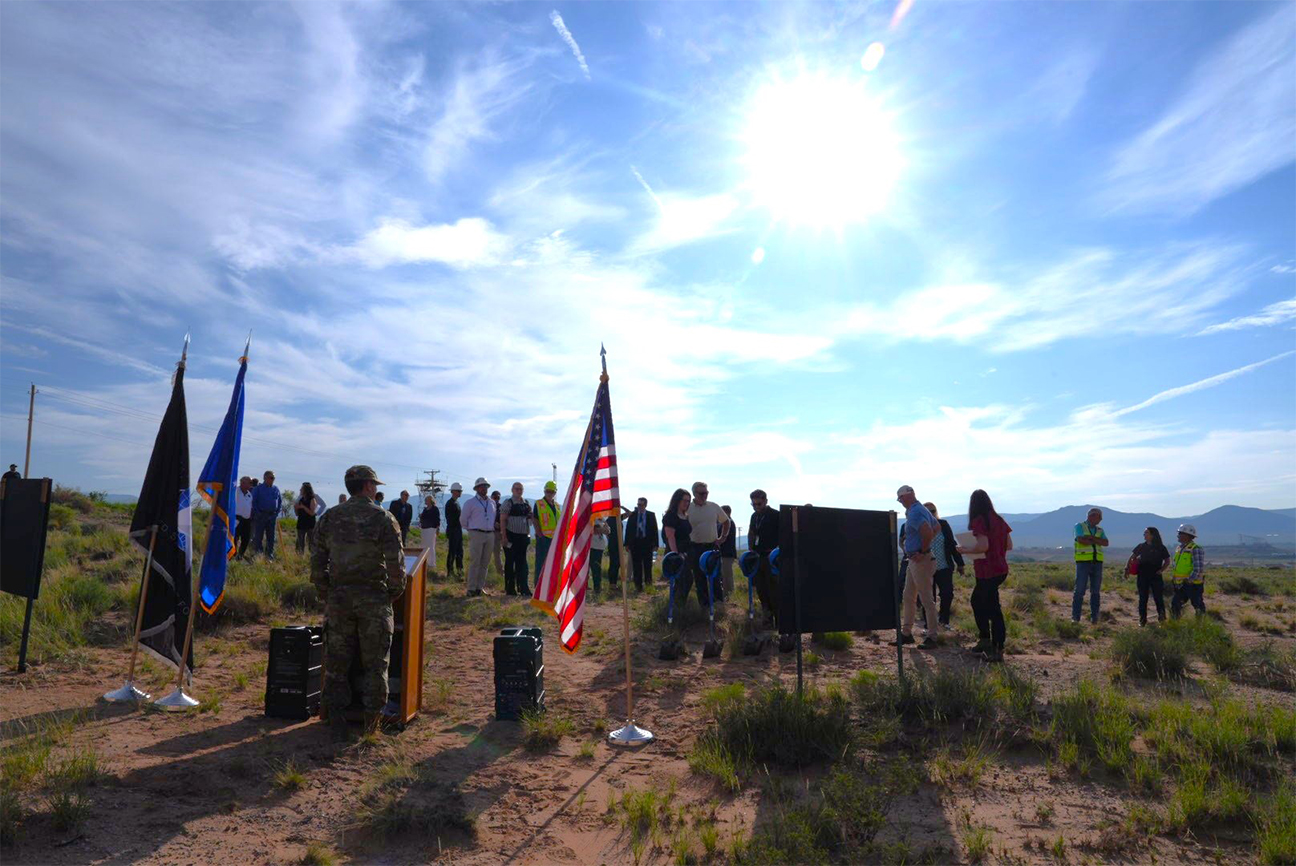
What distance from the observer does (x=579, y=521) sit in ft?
25.9

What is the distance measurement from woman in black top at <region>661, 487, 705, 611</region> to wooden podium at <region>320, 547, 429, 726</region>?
5.58m

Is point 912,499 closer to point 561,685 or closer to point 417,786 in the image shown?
point 561,685

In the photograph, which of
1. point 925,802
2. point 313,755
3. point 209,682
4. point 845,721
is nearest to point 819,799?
point 925,802

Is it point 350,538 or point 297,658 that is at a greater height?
point 350,538

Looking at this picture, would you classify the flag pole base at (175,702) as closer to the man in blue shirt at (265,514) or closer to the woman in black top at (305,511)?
the woman in black top at (305,511)

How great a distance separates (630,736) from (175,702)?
4.59 m

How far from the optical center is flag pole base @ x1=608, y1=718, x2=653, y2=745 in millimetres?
7430

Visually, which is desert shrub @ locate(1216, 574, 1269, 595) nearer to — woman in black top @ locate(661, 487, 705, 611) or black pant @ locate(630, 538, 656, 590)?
black pant @ locate(630, 538, 656, 590)

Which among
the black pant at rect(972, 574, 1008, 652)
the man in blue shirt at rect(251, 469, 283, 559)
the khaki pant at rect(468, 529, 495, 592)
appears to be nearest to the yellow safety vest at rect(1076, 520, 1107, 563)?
the black pant at rect(972, 574, 1008, 652)

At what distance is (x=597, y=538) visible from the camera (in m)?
17.1

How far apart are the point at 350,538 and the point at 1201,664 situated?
10.7 m

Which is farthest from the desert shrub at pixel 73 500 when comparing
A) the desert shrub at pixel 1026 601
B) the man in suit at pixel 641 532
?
the desert shrub at pixel 1026 601

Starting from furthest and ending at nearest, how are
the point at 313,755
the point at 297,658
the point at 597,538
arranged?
1. the point at 597,538
2. the point at 297,658
3. the point at 313,755

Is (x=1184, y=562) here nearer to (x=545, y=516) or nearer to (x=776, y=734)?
(x=776, y=734)
